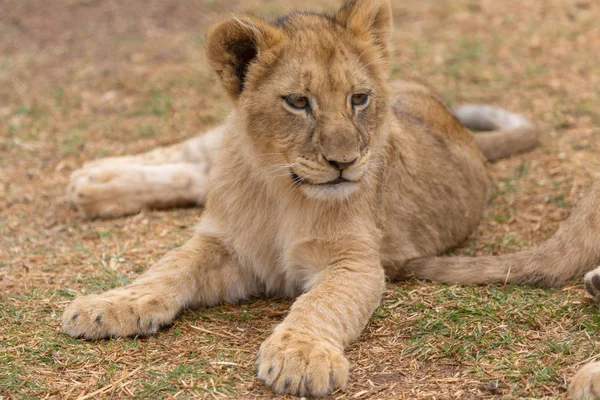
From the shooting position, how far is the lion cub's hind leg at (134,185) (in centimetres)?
518

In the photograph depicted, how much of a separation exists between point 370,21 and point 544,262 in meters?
1.45

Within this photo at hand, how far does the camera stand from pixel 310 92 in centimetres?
359

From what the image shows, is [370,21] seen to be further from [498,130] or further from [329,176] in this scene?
[498,130]

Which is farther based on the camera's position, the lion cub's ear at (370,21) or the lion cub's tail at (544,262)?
the lion cub's tail at (544,262)

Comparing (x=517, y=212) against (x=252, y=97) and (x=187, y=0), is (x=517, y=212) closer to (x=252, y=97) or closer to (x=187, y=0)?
(x=252, y=97)

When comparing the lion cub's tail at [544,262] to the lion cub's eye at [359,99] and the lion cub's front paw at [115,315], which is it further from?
the lion cub's front paw at [115,315]

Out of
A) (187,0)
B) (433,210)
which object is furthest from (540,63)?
(187,0)

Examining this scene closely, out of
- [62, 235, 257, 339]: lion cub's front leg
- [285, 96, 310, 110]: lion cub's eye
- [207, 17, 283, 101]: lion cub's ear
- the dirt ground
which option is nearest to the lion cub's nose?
[285, 96, 310, 110]: lion cub's eye

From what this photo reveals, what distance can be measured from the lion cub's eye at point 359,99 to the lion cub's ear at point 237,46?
16.7 inches

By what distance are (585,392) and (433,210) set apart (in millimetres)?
1902

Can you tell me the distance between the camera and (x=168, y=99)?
7.25 meters

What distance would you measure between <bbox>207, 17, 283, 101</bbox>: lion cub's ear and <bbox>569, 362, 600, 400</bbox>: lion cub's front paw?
74.6 inches

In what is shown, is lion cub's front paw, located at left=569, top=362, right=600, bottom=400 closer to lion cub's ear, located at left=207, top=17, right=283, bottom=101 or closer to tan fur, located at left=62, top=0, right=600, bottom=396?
tan fur, located at left=62, top=0, right=600, bottom=396

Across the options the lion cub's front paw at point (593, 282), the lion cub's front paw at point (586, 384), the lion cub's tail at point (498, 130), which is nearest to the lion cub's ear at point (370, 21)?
the lion cub's front paw at point (593, 282)
